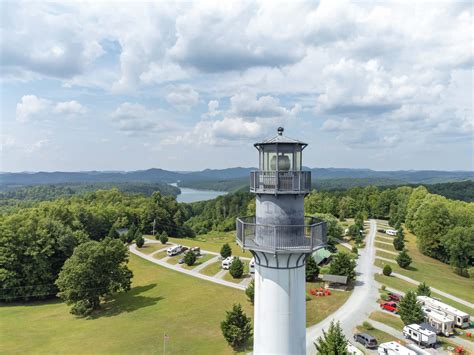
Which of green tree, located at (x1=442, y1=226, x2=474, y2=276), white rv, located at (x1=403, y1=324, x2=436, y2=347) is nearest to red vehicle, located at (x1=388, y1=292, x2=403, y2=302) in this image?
white rv, located at (x1=403, y1=324, x2=436, y2=347)

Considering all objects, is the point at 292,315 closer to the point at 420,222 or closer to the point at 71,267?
the point at 71,267

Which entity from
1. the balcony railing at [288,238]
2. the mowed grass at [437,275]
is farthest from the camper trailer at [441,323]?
the balcony railing at [288,238]

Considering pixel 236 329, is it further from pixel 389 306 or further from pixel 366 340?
pixel 389 306

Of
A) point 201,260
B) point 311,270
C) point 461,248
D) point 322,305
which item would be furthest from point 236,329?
point 461,248

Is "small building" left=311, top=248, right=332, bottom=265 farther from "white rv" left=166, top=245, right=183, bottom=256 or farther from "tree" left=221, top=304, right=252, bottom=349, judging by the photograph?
"white rv" left=166, top=245, right=183, bottom=256

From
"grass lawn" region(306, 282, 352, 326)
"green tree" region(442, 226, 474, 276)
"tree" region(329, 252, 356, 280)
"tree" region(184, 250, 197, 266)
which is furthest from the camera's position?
"green tree" region(442, 226, 474, 276)

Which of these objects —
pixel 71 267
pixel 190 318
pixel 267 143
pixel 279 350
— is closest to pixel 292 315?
pixel 279 350
